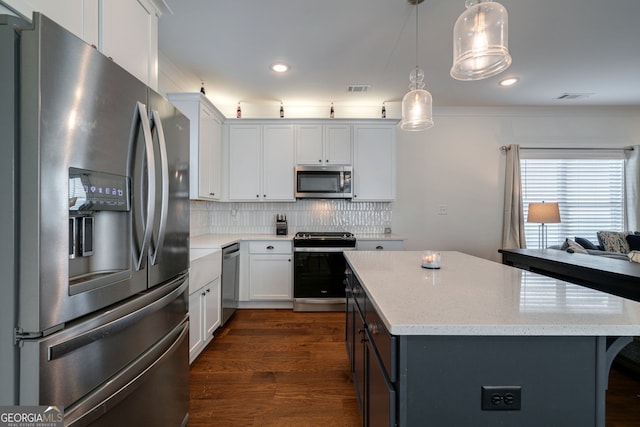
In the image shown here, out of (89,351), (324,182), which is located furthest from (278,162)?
(89,351)

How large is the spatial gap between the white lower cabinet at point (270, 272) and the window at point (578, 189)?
3683 mm

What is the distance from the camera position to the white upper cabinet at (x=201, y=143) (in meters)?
2.90

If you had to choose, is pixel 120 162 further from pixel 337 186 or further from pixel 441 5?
pixel 337 186

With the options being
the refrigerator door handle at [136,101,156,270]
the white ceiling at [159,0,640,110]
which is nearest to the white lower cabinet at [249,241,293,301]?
the white ceiling at [159,0,640,110]

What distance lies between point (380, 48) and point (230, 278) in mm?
2824

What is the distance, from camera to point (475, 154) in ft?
13.8

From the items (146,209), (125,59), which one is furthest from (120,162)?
(125,59)

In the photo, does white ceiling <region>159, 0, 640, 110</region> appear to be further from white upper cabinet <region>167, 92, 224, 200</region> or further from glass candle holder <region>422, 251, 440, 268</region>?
glass candle holder <region>422, 251, 440, 268</region>

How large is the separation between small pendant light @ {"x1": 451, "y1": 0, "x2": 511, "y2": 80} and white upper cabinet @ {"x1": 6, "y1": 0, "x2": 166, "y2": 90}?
1657 mm

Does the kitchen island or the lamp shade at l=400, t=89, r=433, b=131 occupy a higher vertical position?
the lamp shade at l=400, t=89, r=433, b=131

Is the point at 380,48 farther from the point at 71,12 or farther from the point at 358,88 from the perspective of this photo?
the point at 71,12

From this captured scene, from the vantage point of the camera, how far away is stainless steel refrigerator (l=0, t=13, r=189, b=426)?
28.9 inches

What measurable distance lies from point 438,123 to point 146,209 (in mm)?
4189

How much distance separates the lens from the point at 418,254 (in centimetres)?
218
